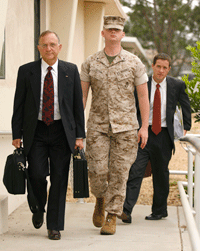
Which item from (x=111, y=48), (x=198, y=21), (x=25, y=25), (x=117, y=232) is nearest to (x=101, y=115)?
(x=111, y=48)

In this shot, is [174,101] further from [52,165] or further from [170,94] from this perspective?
[52,165]

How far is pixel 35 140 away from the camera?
14.5 feet

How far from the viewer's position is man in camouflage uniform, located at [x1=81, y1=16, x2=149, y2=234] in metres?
4.67

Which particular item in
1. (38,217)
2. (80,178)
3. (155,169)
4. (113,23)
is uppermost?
(113,23)

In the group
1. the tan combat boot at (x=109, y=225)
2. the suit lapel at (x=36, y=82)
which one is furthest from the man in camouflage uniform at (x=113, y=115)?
the suit lapel at (x=36, y=82)

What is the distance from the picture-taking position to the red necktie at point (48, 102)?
4305 mm

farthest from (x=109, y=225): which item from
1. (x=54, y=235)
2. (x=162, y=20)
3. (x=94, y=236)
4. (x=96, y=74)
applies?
(x=162, y=20)

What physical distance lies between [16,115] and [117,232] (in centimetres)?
165

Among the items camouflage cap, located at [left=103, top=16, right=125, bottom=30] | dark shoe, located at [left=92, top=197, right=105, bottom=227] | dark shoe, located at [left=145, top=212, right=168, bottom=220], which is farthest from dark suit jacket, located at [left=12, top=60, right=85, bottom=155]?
dark shoe, located at [left=145, top=212, right=168, bottom=220]

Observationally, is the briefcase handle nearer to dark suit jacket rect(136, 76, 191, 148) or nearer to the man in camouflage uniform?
the man in camouflage uniform

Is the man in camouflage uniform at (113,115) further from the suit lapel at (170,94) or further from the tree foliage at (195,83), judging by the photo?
the tree foliage at (195,83)

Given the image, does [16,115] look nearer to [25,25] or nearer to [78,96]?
[78,96]

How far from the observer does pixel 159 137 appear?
547 cm

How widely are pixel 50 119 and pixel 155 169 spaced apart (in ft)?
6.01
